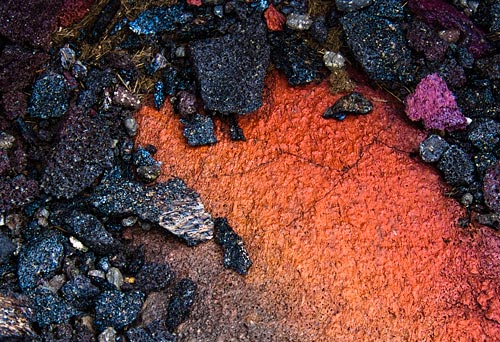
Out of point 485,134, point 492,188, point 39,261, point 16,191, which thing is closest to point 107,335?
point 39,261

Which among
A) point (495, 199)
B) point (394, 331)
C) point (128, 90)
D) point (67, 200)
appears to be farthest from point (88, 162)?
point (495, 199)

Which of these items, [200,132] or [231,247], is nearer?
[231,247]

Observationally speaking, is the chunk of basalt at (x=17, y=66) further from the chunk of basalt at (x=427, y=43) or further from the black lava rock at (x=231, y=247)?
the chunk of basalt at (x=427, y=43)

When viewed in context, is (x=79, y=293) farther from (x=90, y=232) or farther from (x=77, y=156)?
(x=77, y=156)

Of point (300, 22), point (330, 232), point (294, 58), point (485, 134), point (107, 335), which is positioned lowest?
point (107, 335)

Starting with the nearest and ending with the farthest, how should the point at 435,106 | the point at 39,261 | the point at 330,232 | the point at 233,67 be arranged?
the point at 39,261 → the point at 330,232 → the point at 435,106 → the point at 233,67

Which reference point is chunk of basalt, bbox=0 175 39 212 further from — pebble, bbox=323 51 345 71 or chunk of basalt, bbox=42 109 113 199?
pebble, bbox=323 51 345 71

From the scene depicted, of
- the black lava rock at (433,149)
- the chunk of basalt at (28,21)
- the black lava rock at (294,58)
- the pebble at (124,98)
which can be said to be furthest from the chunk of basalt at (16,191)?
the black lava rock at (433,149)
